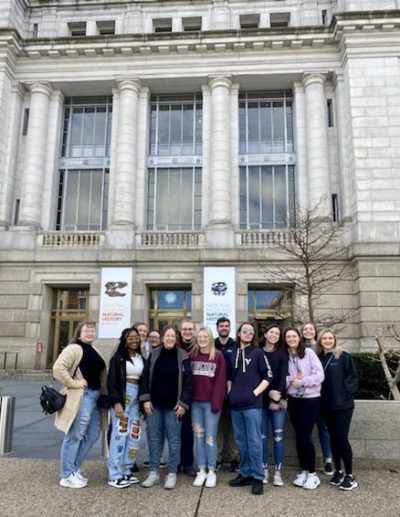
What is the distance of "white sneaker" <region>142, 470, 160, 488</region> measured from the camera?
5410 millimetres

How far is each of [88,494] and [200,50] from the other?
22.3 meters

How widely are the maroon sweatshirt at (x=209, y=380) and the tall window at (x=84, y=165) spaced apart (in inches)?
720

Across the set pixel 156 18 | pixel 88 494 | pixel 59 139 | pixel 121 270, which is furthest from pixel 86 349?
pixel 156 18

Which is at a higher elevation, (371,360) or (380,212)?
(380,212)

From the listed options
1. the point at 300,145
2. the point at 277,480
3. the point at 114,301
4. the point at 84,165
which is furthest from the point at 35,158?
the point at 277,480

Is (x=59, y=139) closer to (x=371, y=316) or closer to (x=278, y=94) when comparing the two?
(x=278, y=94)

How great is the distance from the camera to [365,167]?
66.1 feet

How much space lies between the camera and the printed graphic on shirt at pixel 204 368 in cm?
558

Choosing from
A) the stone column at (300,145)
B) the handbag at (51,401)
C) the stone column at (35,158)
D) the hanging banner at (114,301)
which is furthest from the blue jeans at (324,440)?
the stone column at (35,158)

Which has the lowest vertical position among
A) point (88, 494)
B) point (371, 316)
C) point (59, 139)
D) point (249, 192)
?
point (88, 494)

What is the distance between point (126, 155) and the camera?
2234 centimetres

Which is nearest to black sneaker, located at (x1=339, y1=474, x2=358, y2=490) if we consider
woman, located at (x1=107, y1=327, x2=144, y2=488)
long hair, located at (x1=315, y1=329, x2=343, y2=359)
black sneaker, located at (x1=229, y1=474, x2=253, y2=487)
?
black sneaker, located at (x1=229, y1=474, x2=253, y2=487)

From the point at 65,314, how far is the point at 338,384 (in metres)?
18.5

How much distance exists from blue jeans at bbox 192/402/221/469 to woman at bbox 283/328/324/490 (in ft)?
3.30
